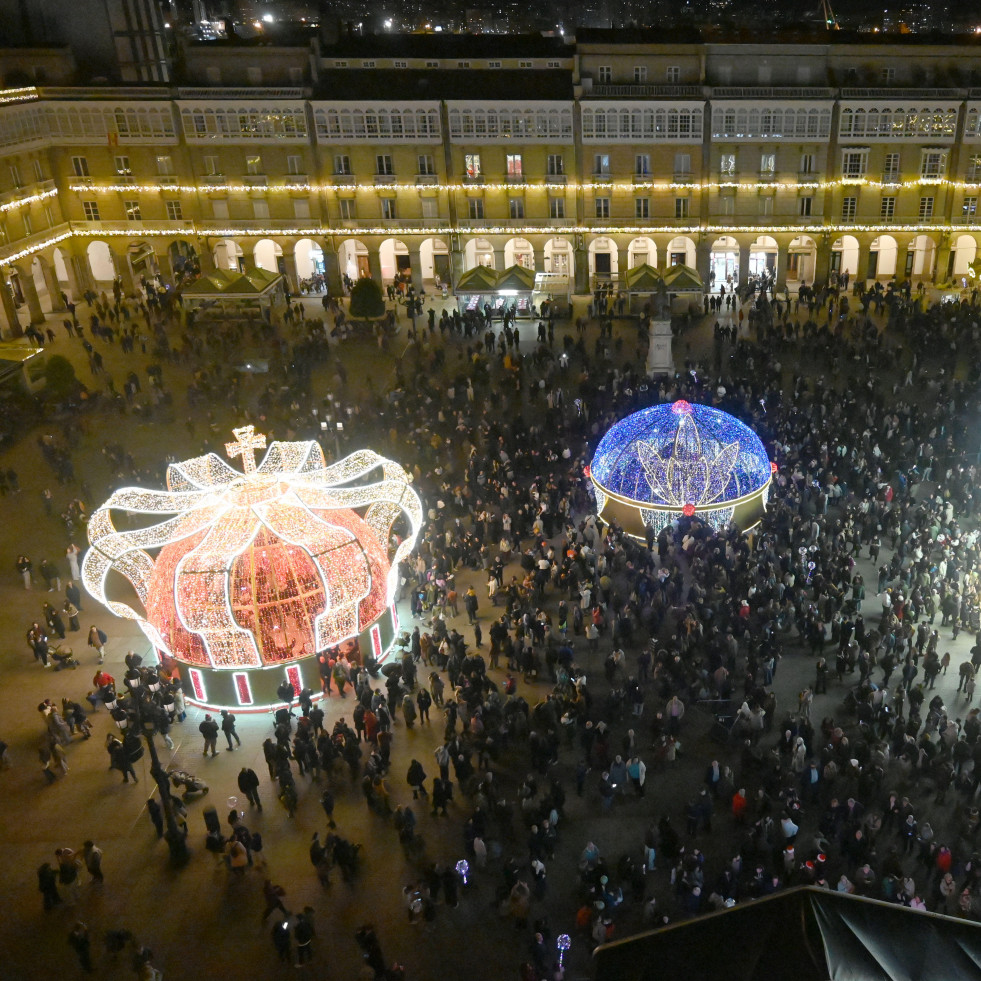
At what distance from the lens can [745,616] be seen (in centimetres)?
2186

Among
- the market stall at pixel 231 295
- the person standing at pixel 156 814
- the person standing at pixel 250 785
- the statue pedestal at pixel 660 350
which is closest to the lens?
the person standing at pixel 156 814

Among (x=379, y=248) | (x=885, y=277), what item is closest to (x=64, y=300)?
(x=379, y=248)

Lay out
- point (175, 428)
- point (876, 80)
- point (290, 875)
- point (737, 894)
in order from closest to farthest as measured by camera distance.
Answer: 1. point (737, 894)
2. point (290, 875)
3. point (175, 428)
4. point (876, 80)

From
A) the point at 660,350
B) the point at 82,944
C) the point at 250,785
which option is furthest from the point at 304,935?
the point at 660,350

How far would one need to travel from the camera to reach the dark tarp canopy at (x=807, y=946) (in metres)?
5.60

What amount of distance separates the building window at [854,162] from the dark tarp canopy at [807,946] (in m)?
45.4

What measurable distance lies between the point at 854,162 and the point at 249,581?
1452 inches

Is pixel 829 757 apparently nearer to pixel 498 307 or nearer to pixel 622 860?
pixel 622 860

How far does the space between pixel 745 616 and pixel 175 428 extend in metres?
21.4

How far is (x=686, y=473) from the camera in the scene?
1036 inches

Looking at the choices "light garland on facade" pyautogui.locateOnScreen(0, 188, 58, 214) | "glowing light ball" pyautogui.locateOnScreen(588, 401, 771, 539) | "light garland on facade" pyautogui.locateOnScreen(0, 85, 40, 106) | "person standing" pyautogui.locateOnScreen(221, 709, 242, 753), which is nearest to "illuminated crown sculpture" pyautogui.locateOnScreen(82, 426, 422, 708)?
"person standing" pyautogui.locateOnScreen(221, 709, 242, 753)

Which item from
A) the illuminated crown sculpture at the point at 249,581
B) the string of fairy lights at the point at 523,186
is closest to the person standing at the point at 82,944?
the illuminated crown sculpture at the point at 249,581

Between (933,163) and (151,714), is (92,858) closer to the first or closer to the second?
(151,714)

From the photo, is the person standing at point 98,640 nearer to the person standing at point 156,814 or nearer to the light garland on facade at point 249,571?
the light garland on facade at point 249,571
